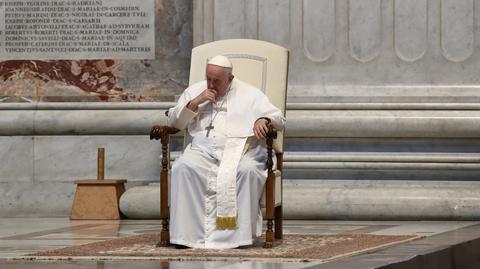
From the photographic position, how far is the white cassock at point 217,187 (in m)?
7.77

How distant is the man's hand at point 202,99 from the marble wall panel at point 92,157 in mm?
3362

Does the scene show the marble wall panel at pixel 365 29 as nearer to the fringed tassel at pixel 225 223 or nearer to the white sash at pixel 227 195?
the white sash at pixel 227 195

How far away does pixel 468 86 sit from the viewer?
1085 cm

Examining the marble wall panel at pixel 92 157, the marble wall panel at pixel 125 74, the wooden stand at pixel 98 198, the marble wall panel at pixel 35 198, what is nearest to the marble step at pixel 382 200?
the wooden stand at pixel 98 198

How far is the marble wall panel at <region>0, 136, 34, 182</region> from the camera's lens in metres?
11.6

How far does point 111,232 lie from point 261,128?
1.86 meters

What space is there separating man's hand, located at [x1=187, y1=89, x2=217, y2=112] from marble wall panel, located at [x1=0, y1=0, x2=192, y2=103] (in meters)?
3.52

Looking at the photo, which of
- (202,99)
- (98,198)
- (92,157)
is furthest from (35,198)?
(202,99)

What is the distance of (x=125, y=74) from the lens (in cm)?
1173

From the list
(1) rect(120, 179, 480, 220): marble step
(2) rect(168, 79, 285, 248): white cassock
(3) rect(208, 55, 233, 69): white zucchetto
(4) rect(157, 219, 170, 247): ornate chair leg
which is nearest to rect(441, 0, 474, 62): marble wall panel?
(1) rect(120, 179, 480, 220): marble step

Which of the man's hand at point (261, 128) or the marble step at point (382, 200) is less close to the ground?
the man's hand at point (261, 128)

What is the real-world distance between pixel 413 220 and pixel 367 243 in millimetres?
2514

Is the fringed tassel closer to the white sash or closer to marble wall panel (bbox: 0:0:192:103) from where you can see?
the white sash

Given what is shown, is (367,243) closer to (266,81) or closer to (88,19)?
(266,81)
